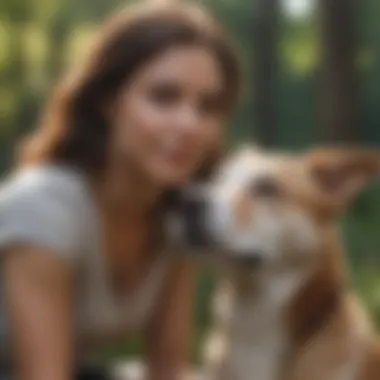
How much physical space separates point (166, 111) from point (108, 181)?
16 cm

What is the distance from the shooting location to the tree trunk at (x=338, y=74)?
2215 millimetres

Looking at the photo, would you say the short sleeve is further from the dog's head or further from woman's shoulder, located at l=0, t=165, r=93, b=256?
the dog's head

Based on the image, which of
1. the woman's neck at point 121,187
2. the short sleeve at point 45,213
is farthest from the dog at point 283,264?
the short sleeve at point 45,213

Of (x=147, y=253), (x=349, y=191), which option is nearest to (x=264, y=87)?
(x=349, y=191)

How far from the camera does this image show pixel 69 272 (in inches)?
52.2

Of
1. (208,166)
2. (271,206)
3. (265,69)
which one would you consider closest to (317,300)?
(271,206)

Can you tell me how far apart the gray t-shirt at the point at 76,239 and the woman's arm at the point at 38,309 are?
0.02 metres

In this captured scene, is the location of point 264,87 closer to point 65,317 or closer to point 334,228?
point 334,228

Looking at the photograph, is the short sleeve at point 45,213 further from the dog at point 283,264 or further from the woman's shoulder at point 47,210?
the dog at point 283,264

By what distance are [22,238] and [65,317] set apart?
14 centimetres

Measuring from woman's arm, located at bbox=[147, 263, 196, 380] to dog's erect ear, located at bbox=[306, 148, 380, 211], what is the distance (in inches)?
10.6

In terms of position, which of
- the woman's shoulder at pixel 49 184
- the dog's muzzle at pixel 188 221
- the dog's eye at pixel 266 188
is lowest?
the dog's muzzle at pixel 188 221

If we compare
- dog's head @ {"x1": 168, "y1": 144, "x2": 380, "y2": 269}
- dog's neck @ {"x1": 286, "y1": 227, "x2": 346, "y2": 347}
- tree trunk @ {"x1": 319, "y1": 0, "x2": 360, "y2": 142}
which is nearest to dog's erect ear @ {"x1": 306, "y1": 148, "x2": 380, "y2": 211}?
dog's head @ {"x1": 168, "y1": 144, "x2": 380, "y2": 269}

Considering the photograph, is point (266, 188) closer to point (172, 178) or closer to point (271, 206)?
point (271, 206)
